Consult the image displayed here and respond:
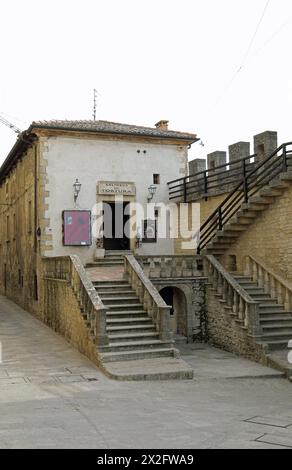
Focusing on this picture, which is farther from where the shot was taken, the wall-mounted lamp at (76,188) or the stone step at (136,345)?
the wall-mounted lamp at (76,188)

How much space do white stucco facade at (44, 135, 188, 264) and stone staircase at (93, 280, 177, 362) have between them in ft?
16.4

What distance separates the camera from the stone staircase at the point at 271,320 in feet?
42.9

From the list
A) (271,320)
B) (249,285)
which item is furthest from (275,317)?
(249,285)

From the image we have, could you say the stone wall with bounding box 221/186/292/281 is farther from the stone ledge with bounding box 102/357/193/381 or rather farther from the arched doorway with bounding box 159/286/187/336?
the stone ledge with bounding box 102/357/193/381

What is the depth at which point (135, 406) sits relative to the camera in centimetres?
844

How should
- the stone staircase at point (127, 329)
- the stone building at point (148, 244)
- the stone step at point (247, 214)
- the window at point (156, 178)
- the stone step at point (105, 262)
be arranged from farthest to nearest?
the window at point (156, 178), the stone step at point (105, 262), the stone step at point (247, 214), the stone building at point (148, 244), the stone staircase at point (127, 329)

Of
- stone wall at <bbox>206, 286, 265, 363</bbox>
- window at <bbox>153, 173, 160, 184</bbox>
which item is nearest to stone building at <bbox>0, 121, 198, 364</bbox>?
window at <bbox>153, 173, 160, 184</bbox>

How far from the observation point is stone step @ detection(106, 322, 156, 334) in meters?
12.4

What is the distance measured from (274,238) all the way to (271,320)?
7.60 ft

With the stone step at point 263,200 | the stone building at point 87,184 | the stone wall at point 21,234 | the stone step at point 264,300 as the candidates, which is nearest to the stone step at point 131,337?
the stone step at point 264,300

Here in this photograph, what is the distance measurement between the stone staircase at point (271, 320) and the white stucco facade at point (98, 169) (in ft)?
19.7

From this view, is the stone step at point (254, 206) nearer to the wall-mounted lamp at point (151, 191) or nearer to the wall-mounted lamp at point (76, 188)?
the wall-mounted lamp at point (151, 191)

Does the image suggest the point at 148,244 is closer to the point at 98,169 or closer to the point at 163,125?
the point at 98,169

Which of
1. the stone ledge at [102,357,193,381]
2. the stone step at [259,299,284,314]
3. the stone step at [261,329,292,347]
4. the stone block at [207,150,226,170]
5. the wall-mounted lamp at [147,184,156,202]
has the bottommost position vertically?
the stone ledge at [102,357,193,381]
